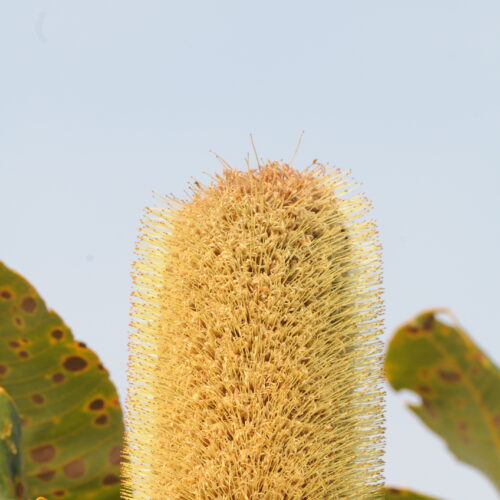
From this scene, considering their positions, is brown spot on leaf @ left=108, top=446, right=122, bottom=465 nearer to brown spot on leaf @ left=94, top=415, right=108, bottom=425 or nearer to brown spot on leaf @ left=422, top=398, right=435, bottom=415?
brown spot on leaf @ left=94, top=415, right=108, bottom=425

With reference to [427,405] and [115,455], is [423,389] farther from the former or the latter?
[115,455]

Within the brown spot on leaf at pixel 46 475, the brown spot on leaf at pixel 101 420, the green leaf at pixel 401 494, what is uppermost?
the brown spot on leaf at pixel 101 420

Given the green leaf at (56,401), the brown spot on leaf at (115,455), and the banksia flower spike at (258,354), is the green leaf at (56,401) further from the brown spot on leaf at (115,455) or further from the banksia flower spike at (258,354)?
the banksia flower spike at (258,354)

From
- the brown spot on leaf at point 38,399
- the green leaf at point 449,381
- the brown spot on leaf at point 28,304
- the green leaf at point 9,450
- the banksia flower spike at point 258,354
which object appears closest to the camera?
the green leaf at point 449,381

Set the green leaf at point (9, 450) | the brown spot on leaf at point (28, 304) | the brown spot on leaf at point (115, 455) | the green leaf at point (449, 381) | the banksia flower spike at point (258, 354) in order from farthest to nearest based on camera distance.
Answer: the brown spot on leaf at point (115, 455)
the brown spot on leaf at point (28, 304)
the banksia flower spike at point (258, 354)
the green leaf at point (9, 450)
the green leaf at point (449, 381)

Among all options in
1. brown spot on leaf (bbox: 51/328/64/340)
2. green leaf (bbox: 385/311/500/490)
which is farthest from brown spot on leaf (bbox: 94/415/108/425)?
green leaf (bbox: 385/311/500/490)

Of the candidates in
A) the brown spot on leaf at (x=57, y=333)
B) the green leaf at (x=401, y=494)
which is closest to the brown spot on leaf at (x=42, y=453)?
the brown spot on leaf at (x=57, y=333)

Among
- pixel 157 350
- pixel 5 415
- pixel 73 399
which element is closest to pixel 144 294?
pixel 157 350

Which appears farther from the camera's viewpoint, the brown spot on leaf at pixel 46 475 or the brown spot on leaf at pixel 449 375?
the brown spot on leaf at pixel 46 475
